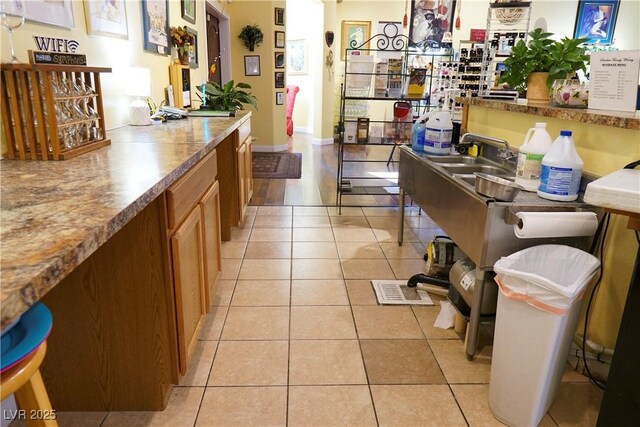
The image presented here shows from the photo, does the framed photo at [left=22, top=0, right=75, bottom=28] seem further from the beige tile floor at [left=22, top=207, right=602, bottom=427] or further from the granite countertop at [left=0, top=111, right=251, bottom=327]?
the beige tile floor at [left=22, top=207, right=602, bottom=427]

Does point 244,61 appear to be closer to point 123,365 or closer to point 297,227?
point 297,227

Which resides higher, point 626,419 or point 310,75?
point 310,75

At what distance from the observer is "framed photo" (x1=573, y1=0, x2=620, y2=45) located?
7805mm

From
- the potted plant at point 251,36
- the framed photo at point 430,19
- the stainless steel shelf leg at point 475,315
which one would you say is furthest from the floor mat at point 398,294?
the framed photo at point 430,19

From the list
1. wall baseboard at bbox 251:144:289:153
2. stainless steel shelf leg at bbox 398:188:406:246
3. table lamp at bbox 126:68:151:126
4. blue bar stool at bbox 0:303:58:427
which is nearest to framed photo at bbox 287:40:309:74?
wall baseboard at bbox 251:144:289:153

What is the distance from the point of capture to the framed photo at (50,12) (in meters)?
1.71

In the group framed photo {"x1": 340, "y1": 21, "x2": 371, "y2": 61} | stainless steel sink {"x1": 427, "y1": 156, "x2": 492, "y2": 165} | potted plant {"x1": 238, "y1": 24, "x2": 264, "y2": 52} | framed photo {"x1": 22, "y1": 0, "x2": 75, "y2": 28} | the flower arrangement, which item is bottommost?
stainless steel sink {"x1": 427, "y1": 156, "x2": 492, "y2": 165}

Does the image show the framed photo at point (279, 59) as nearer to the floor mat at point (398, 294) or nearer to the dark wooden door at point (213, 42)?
the dark wooden door at point (213, 42)

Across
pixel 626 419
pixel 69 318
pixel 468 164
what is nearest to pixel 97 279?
pixel 69 318

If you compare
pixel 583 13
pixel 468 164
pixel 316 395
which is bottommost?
pixel 316 395

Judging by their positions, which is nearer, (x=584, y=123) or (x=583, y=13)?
(x=584, y=123)

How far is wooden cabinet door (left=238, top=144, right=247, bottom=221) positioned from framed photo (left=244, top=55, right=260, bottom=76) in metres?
3.70

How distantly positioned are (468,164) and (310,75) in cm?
745

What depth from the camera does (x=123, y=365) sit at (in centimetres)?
157
